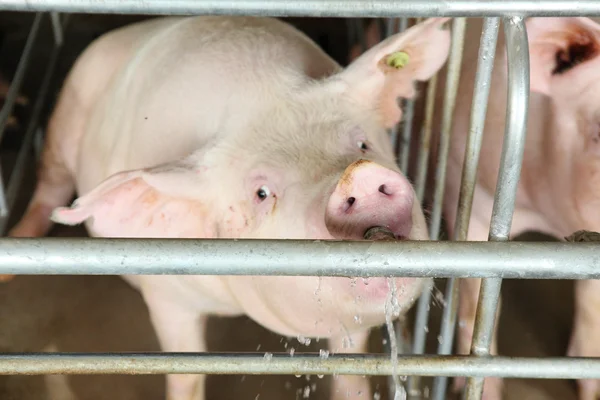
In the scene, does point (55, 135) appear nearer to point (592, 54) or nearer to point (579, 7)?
point (592, 54)

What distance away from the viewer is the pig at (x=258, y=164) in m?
0.94

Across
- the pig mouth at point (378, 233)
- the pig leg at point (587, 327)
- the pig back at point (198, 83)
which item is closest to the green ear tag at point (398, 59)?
the pig back at point (198, 83)

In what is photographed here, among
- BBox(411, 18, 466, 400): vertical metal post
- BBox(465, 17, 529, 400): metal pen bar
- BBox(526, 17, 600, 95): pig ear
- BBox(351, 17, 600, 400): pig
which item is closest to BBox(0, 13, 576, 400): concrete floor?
BBox(351, 17, 600, 400): pig

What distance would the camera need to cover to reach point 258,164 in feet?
3.50

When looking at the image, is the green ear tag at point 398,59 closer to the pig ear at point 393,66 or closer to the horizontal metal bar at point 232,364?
the pig ear at point 393,66

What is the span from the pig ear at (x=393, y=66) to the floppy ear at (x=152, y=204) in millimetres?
312

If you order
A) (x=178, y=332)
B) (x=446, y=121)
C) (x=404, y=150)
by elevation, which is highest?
(x=446, y=121)

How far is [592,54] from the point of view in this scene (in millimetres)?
1193

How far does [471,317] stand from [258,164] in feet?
2.41

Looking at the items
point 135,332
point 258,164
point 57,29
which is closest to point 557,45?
point 258,164

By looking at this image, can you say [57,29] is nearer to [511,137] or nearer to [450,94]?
[450,94]

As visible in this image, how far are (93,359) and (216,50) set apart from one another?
2.36 feet

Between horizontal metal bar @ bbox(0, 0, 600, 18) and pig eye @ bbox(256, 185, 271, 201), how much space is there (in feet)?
1.30

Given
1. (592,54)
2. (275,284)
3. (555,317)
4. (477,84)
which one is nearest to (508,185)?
(477,84)
